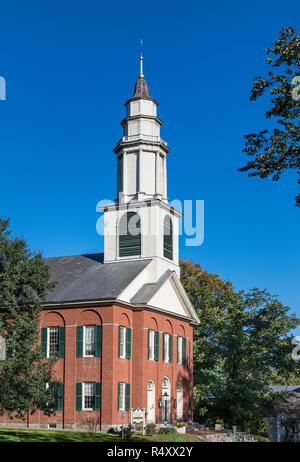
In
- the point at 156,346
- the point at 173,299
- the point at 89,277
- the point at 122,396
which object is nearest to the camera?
the point at 122,396

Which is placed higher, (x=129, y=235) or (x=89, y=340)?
(x=129, y=235)

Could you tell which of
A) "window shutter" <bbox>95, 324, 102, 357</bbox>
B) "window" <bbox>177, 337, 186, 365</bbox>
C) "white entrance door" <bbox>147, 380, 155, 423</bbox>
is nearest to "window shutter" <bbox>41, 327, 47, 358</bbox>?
"window shutter" <bbox>95, 324, 102, 357</bbox>

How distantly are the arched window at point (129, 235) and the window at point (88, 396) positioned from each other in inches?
389

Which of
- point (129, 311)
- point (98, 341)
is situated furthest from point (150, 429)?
point (129, 311)

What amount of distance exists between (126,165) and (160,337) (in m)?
12.7

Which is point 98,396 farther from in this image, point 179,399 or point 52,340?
point 179,399

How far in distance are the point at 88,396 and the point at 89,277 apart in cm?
813

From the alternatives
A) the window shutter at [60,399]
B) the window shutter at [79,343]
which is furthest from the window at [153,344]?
the window shutter at [60,399]

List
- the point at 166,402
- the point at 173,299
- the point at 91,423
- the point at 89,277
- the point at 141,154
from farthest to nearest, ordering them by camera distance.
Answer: the point at 141,154 → the point at 173,299 → the point at 166,402 → the point at 89,277 → the point at 91,423

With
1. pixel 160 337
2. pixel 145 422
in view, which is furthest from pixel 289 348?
pixel 145 422

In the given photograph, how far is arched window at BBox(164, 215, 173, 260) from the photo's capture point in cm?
4375

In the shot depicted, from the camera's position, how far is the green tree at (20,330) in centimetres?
3207

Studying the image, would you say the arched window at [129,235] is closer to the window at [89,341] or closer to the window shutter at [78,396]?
the window at [89,341]

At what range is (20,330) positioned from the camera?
32.9 m
